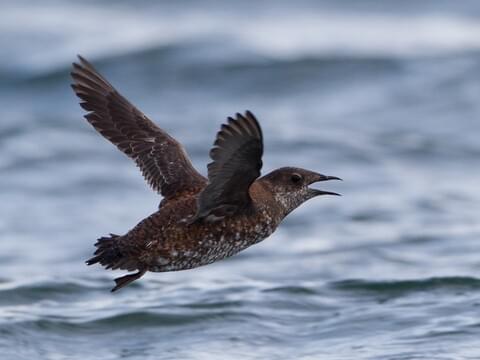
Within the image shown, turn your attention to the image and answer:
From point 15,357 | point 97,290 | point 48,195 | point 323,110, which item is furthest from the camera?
point 323,110

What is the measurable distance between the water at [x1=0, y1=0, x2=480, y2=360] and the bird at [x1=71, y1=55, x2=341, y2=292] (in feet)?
6.87

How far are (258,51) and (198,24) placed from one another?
77.9 inches

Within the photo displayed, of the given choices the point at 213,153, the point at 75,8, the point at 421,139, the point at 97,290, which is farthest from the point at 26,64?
the point at 213,153

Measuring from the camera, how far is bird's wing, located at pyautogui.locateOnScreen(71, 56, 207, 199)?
9.30 meters

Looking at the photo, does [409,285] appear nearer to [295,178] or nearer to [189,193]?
[295,178]

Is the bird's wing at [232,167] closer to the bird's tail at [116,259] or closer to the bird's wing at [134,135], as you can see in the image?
the bird's tail at [116,259]

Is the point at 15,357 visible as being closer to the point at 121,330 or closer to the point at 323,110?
the point at 121,330

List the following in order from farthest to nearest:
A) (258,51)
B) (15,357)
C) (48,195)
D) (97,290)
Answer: (258,51), (48,195), (97,290), (15,357)

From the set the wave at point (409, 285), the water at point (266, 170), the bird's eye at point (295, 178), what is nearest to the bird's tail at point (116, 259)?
the bird's eye at point (295, 178)

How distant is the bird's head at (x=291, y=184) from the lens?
351 inches

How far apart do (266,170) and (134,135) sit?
8116mm

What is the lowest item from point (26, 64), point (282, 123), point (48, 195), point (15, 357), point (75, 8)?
point (15, 357)

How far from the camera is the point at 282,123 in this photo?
2016cm

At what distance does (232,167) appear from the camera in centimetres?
780
